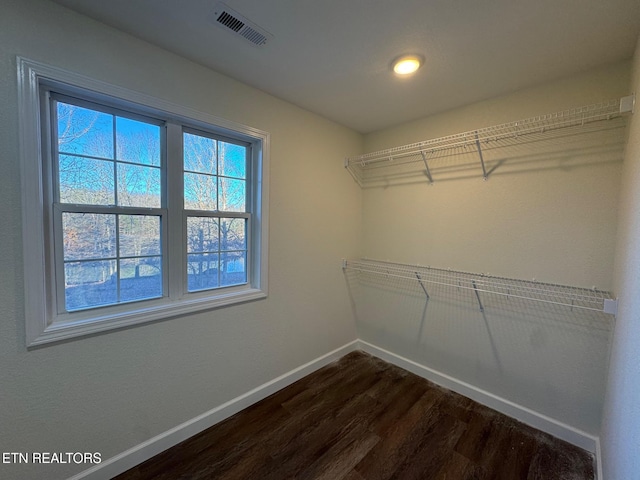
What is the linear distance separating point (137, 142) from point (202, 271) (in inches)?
35.7

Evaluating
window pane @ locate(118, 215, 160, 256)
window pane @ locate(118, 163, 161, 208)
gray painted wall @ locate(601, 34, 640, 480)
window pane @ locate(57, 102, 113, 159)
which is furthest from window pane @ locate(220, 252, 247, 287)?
gray painted wall @ locate(601, 34, 640, 480)

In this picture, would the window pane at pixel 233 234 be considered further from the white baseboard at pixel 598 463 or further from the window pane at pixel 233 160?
the white baseboard at pixel 598 463

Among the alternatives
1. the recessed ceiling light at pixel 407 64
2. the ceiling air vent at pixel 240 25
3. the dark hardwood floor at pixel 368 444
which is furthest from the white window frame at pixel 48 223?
the recessed ceiling light at pixel 407 64

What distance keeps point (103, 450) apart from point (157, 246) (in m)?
1.14

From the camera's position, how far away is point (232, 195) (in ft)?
6.71

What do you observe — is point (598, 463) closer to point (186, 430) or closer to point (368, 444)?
point (368, 444)

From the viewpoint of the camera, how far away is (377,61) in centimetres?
162

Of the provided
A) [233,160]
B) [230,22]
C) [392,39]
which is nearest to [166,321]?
[233,160]

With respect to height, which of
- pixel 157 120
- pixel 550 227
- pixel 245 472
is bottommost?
pixel 245 472

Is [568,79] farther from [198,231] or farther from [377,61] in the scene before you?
[198,231]

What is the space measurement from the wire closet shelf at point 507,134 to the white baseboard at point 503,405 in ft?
5.66

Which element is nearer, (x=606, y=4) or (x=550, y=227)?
(x=606, y=4)

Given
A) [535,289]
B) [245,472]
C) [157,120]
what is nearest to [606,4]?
[535,289]

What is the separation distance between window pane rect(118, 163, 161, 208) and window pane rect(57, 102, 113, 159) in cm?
12
